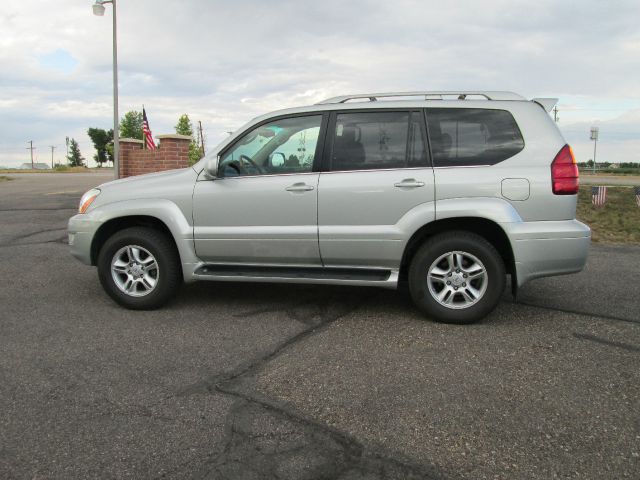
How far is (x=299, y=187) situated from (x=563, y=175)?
2.14 m

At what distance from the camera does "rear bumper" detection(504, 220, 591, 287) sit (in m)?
4.24

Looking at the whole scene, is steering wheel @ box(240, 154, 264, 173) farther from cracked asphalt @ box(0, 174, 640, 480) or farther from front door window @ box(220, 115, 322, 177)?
cracked asphalt @ box(0, 174, 640, 480)

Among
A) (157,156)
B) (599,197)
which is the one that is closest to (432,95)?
(157,156)

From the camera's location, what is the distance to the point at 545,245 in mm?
4250

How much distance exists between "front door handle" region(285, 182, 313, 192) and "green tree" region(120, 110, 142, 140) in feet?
297

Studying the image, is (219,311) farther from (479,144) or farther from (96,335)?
(479,144)

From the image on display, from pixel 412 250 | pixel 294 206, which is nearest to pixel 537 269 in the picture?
pixel 412 250

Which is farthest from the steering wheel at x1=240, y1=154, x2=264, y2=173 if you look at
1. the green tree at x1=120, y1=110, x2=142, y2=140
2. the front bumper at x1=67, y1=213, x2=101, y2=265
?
the green tree at x1=120, y1=110, x2=142, y2=140

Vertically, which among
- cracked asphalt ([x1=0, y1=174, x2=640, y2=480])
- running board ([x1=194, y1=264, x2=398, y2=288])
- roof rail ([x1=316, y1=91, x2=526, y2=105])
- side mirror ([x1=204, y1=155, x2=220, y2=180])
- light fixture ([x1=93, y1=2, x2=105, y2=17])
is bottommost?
cracked asphalt ([x1=0, y1=174, x2=640, y2=480])

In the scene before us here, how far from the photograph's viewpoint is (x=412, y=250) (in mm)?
4676

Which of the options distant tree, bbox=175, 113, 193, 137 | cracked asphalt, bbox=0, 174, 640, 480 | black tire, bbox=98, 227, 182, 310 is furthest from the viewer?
distant tree, bbox=175, 113, 193, 137

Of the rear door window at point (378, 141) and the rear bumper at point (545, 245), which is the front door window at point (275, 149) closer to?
the rear door window at point (378, 141)

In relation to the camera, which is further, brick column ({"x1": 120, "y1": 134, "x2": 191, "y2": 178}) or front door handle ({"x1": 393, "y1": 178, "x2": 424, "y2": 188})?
brick column ({"x1": 120, "y1": 134, "x2": 191, "y2": 178})

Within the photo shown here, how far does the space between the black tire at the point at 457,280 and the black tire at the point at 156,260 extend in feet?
7.11
